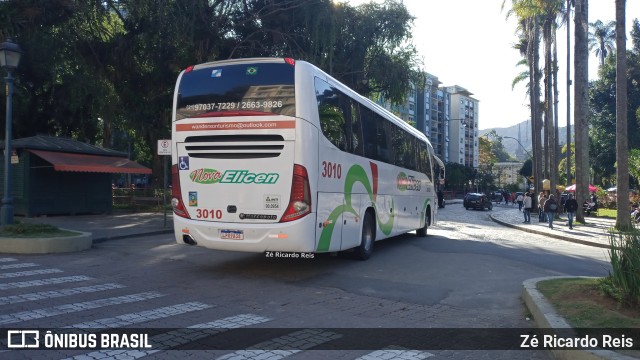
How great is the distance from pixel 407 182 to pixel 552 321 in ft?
31.0

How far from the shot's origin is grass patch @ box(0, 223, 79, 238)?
11766mm

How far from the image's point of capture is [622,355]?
174 inches

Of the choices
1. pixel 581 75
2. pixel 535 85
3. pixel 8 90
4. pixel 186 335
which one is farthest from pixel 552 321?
pixel 535 85

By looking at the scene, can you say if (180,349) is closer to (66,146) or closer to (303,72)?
(303,72)

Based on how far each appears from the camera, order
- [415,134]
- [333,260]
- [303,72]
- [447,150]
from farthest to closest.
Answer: [447,150] → [415,134] → [333,260] → [303,72]

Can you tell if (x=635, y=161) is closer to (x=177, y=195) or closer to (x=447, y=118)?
(x=177, y=195)

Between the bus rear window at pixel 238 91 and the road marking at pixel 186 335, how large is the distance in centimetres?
372

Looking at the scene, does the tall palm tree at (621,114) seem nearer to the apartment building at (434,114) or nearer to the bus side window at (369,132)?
the bus side window at (369,132)

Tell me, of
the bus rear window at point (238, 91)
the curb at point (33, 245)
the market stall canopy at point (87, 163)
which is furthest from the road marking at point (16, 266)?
the market stall canopy at point (87, 163)

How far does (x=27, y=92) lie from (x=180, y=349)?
997 inches

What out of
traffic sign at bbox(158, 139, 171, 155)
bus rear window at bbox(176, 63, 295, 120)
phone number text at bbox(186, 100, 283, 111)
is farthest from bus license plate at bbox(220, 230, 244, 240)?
traffic sign at bbox(158, 139, 171, 155)

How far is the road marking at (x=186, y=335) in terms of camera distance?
4.79 m

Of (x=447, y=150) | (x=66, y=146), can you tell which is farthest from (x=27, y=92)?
(x=447, y=150)

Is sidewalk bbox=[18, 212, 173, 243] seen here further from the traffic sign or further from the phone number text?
the phone number text
